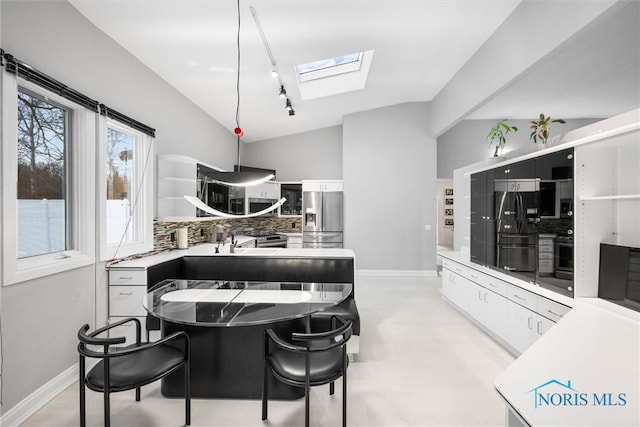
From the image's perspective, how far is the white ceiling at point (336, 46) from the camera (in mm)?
2873

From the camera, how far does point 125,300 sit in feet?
10.0

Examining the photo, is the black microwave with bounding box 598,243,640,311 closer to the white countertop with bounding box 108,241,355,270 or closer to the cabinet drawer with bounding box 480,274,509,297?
the cabinet drawer with bounding box 480,274,509,297

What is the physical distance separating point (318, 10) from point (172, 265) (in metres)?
3.17

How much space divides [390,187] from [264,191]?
2780 mm

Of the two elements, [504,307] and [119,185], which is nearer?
[504,307]

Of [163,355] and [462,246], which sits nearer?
[163,355]

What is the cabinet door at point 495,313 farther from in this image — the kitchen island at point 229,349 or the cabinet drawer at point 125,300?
the cabinet drawer at point 125,300

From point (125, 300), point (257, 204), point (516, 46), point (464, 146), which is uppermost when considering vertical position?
point (516, 46)

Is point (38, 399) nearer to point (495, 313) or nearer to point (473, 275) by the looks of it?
point (495, 313)

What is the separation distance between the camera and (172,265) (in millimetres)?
3607

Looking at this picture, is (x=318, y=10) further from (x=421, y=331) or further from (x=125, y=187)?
(x=421, y=331)

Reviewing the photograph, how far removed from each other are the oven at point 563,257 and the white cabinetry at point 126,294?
12.2 feet

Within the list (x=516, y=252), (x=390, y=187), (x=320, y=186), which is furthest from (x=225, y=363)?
(x=390, y=187)

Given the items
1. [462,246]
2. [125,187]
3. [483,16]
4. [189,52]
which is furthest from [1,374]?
[483,16]
